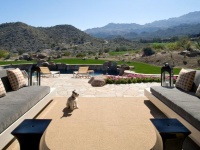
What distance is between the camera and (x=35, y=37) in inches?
2213

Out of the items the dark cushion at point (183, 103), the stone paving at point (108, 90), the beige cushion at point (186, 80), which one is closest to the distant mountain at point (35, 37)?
the stone paving at point (108, 90)

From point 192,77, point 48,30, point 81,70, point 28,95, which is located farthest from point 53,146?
point 48,30

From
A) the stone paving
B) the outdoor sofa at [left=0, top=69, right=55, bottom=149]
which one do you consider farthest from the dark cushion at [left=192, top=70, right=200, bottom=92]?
the outdoor sofa at [left=0, top=69, right=55, bottom=149]

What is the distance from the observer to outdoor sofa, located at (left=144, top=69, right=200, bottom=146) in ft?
13.2

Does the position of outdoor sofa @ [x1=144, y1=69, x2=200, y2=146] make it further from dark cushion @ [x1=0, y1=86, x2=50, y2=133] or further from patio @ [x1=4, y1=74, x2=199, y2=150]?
dark cushion @ [x1=0, y1=86, x2=50, y2=133]

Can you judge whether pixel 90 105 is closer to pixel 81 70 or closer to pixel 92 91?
pixel 92 91

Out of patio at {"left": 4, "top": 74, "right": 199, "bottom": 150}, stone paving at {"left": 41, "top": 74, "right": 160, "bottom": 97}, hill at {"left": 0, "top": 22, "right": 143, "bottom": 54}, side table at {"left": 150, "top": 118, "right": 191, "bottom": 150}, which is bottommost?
patio at {"left": 4, "top": 74, "right": 199, "bottom": 150}

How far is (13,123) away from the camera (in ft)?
13.7

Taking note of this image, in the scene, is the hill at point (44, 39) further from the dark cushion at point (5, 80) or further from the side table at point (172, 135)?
the side table at point (172, 135)

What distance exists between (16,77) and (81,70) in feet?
25.9

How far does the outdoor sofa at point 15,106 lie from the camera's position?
12.7 feet

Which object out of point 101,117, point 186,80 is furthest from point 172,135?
point 186,80

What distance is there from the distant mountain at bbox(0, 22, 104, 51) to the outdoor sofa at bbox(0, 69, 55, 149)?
4603cm

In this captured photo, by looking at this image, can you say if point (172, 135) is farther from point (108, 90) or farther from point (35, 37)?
point (35, 37)
